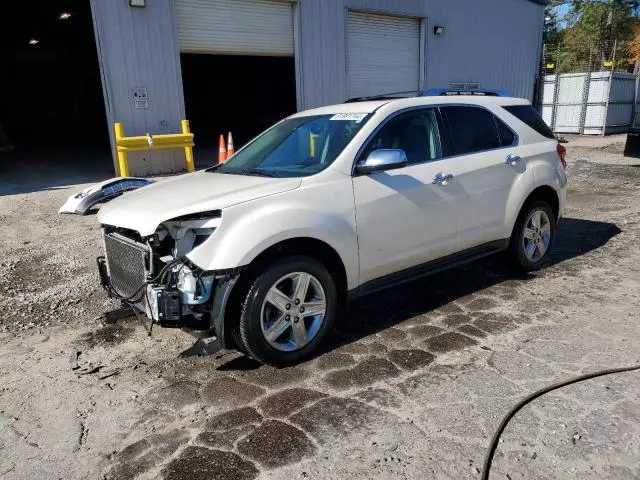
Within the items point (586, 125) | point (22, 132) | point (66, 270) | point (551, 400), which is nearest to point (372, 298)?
point (551, 400)

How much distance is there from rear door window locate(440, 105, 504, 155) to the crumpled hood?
1661 millimetres

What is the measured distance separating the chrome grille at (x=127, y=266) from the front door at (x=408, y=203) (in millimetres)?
1526

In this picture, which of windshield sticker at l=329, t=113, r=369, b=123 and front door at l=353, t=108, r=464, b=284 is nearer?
front door at l=353, t=108, r=464, b=284

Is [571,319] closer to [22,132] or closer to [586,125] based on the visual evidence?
[586,125]

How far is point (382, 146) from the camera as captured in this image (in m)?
4.04

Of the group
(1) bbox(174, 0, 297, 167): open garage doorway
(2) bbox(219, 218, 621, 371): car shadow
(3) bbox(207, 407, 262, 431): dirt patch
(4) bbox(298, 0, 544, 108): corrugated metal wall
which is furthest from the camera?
(4) bbox(298, 0, 544, 108): corrugated metal wall

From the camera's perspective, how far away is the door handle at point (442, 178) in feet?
13.6

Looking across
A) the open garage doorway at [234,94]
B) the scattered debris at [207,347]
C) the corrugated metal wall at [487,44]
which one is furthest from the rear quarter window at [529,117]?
the open garage doorway at [234,94]

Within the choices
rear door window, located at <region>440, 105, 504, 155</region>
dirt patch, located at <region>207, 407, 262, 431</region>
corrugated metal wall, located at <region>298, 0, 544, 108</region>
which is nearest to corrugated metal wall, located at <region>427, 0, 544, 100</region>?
corrugated metal wall, located at <region>298, 0, 544, 108</region>

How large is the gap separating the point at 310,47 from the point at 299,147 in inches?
381

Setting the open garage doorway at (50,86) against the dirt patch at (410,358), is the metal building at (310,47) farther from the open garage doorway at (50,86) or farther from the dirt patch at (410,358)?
the dirt patch at (410,358)

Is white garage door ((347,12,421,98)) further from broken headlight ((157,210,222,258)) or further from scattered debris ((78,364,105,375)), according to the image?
scattered debris ((78,364,105,375))

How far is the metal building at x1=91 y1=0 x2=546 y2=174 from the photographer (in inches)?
412

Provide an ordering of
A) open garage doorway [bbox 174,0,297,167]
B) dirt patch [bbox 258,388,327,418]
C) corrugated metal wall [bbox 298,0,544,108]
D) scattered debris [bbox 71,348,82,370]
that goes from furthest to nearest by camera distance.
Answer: corrugated metal wall [bbox 298,0,544,108]
open garage doorway [bbox 174,0,297,167]
scattered debris [bbox 71,348,82,370]
dirt patch [bbox 258,388,327,418]
